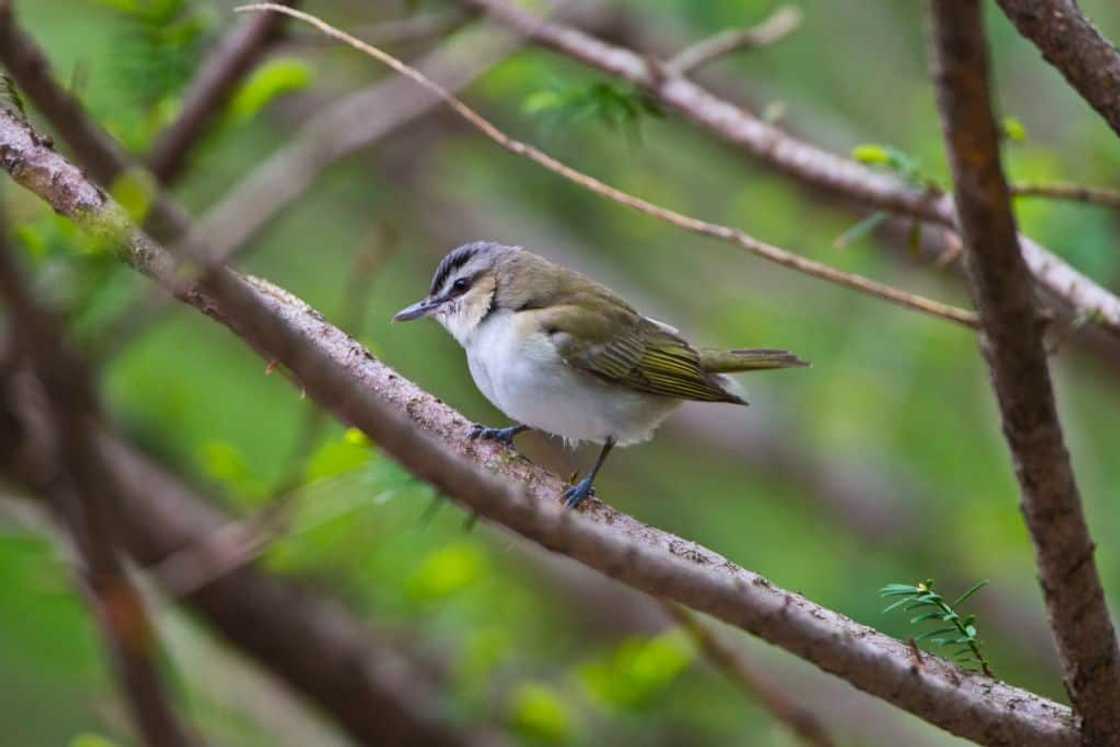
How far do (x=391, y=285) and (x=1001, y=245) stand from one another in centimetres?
A: 577

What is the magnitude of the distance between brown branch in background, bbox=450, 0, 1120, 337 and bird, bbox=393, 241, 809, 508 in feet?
1.67

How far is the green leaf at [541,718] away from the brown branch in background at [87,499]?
2706 millimetres

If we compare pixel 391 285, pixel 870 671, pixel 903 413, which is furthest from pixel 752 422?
pixel 870 671

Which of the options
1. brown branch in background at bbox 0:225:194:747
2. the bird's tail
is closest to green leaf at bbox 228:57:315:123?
the bird's tail

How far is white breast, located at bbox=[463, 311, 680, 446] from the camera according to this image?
358cm

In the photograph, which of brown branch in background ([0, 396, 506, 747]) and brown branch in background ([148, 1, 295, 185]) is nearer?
brown branch in background ([148, 1, 295, 185])

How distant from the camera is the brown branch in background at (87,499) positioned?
0.96 meters

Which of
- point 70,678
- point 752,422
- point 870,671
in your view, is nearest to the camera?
point 870,671

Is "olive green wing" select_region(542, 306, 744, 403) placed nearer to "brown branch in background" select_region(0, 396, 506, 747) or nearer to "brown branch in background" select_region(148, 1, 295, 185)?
"brown branch in background" select_region(148, 1, 295, 185)

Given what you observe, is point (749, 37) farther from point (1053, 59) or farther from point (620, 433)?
point (1053, 59)

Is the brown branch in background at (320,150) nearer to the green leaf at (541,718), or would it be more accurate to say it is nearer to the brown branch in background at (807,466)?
the brown branch in background at (807,466)

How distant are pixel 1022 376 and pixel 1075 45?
0.83m

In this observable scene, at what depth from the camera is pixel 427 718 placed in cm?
453

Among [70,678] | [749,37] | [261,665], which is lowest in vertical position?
[70,678]
